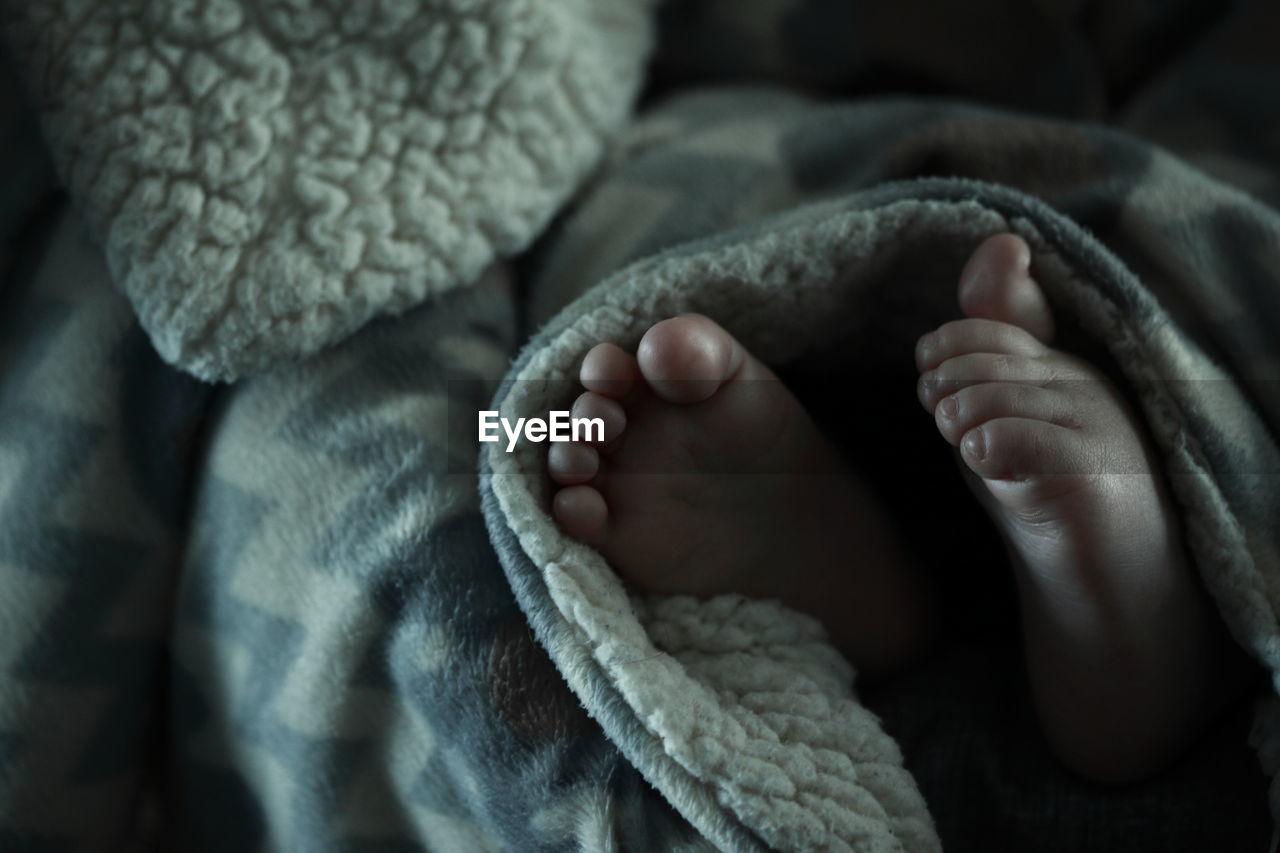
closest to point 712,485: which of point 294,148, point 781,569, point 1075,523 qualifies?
point 781,569

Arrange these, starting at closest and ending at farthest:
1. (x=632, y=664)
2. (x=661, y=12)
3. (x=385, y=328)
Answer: (x=632, y=664) < (x=385, y=328) < (x=661, y=12)

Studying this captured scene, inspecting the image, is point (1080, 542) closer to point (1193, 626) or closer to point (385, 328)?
point (1193, 626)

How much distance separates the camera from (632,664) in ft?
1.58

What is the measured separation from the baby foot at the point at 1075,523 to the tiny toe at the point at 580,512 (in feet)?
0.53

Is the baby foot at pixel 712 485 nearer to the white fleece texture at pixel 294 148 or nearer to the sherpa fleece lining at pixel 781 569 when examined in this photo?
the sherpa fleece lining at pixel 781 569

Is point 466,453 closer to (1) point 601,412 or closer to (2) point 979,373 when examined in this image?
(1) point 601,412

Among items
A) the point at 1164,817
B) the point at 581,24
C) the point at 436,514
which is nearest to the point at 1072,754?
the point at 1164,817

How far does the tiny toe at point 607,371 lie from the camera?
514mm

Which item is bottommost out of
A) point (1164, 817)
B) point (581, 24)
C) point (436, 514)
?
point (1164, 817)

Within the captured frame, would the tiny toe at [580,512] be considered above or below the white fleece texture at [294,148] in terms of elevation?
below

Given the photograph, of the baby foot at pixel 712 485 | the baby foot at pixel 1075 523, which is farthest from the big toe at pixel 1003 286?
the baby foot at pixel 712 485

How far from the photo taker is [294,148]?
0.59 m

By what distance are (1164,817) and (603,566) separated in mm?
315

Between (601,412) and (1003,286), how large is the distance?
0.21 meters
